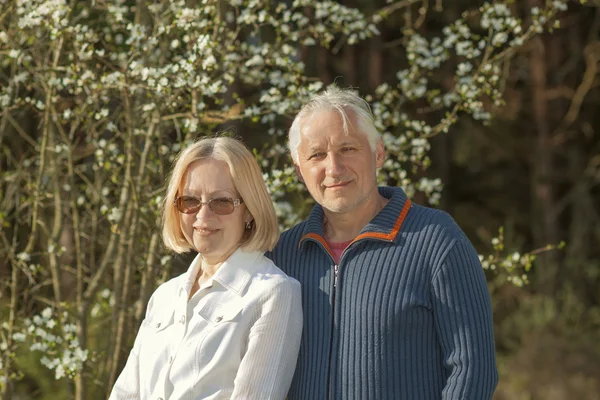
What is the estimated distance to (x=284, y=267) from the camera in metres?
3.27

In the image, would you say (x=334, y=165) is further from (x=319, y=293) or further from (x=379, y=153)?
(x=319, y=293)

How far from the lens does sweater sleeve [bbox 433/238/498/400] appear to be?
2840mm

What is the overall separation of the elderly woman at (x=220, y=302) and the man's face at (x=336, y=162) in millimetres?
191

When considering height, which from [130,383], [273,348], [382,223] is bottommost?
[130,383]

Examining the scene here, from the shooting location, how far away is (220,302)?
9.91ft

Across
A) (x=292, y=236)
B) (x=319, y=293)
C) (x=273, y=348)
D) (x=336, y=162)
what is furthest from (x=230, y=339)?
(x=336, y=162)

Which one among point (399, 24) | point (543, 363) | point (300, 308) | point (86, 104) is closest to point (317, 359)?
point (300, 308)

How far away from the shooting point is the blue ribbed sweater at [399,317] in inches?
114

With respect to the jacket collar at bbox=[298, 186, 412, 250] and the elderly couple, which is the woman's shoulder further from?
the jacket collar at bbox=[298, 186, 412, 250]

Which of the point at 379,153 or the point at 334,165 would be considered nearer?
the point at 334,165

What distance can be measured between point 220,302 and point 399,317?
1.88 ft

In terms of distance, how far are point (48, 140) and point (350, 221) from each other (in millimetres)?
2174

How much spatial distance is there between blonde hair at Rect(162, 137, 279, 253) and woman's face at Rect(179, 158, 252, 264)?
0.02 metres

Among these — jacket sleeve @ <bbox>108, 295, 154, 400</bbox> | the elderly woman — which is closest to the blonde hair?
the elderly woman
